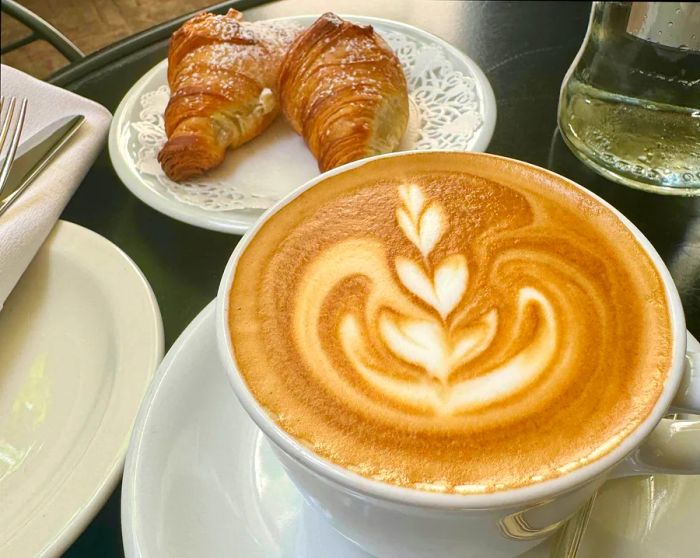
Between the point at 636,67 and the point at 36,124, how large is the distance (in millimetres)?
889

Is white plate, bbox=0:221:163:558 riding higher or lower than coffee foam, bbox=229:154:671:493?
lower

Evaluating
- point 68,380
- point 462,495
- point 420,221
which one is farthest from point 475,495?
point 68,380

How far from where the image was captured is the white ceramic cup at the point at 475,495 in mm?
407

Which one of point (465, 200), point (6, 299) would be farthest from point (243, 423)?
point (6, 299)

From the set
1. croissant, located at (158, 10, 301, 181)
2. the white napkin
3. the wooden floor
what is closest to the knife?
the white napkin

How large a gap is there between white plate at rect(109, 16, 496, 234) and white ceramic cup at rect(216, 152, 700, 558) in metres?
0.45

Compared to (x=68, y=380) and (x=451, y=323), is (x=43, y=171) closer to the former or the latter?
(x=68, y=380)

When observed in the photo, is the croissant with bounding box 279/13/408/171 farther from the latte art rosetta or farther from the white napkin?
the latte art rosetta

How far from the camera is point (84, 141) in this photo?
100 centimetres

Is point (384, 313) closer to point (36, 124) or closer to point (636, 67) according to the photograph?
point (636, 67)

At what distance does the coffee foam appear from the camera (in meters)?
0.43

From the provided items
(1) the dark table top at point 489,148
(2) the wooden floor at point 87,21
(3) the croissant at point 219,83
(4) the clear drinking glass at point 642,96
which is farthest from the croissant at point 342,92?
(2) the wooden floor at point 87,21

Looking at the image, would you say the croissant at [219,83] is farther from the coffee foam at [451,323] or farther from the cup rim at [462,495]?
the cup rim at [462,495]

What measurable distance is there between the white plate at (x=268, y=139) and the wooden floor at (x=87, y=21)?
179 centimetres
